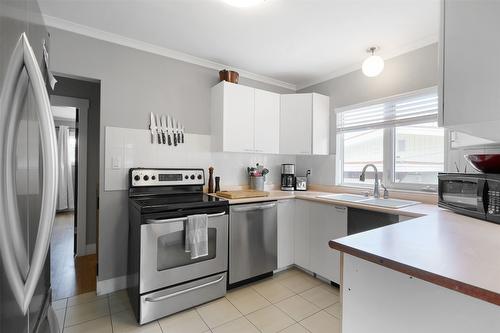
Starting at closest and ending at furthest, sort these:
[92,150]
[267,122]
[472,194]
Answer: [472,194] < [267,122] < [92,150]

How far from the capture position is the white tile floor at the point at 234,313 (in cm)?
169

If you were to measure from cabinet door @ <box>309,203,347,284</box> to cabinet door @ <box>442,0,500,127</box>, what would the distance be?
146 centimetres

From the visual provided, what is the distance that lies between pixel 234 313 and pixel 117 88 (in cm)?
220

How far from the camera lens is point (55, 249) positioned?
3.24 metres

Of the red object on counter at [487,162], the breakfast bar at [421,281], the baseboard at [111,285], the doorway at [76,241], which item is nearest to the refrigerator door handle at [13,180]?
the breakfast bar at [421,281]

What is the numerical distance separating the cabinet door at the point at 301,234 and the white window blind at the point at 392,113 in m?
1.11

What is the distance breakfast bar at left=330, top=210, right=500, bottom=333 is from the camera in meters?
0.64

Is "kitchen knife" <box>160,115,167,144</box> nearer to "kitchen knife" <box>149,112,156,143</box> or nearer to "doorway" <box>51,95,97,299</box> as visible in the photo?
"kitchen knife" <box>149,112,156,143</box>

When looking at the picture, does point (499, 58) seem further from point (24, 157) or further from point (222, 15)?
point (222, 15)

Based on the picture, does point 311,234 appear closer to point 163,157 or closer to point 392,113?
point 392,113

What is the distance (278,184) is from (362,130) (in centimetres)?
125

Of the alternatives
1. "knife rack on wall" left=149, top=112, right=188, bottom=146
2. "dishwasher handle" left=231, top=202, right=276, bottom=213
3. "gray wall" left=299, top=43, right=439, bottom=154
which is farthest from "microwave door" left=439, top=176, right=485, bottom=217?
"knife rack on wall" left=149, top=112, right=188, bottom=146

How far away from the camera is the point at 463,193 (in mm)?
1417

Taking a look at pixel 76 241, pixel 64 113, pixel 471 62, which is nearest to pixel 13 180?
pixel 471 62
